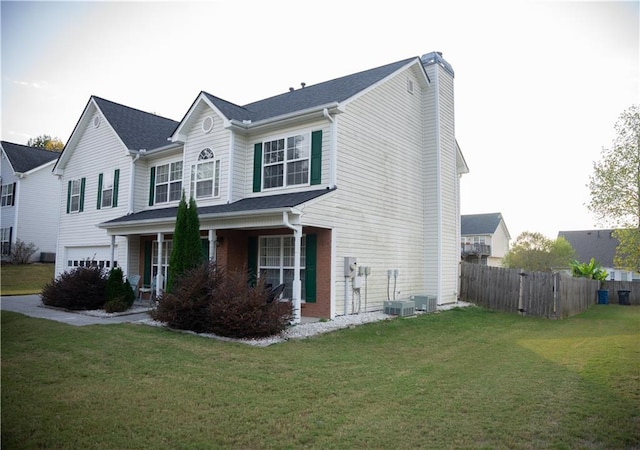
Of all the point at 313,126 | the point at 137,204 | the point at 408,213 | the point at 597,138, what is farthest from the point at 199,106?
the point at 597,138

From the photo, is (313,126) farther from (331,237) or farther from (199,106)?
(199,106)

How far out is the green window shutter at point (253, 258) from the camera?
1429 cm

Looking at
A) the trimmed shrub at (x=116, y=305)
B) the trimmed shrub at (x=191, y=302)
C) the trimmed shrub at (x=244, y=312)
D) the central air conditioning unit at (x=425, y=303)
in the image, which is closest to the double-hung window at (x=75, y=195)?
the trimmed shrub at (x=116, y=305)

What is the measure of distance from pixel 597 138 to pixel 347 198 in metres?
17.4

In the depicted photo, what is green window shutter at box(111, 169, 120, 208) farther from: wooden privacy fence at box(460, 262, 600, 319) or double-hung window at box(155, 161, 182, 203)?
wooden privacy fence at box(460, 262, 600, 319)

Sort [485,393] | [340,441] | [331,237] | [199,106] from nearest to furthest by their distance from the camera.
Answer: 1. [340,441]
2. [485,393]
3. [331,237]
4. [199,106]

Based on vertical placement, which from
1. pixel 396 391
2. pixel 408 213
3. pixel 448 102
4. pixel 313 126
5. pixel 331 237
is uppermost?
pixel 448 102

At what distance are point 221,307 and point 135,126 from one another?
1461 centimetres

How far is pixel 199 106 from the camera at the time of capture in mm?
15562

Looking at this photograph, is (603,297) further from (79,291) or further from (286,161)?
(79,291)

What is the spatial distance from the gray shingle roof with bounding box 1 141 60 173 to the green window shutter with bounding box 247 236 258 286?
2324cm

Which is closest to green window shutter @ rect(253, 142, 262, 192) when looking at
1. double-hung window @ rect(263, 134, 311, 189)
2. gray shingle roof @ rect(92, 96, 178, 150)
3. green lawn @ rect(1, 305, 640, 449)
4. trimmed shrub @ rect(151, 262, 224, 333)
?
double-hung window @ rect(263, 134, 311, 189)

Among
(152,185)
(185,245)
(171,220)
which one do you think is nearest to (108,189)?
(152,185)

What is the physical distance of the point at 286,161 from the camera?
14.0 m
